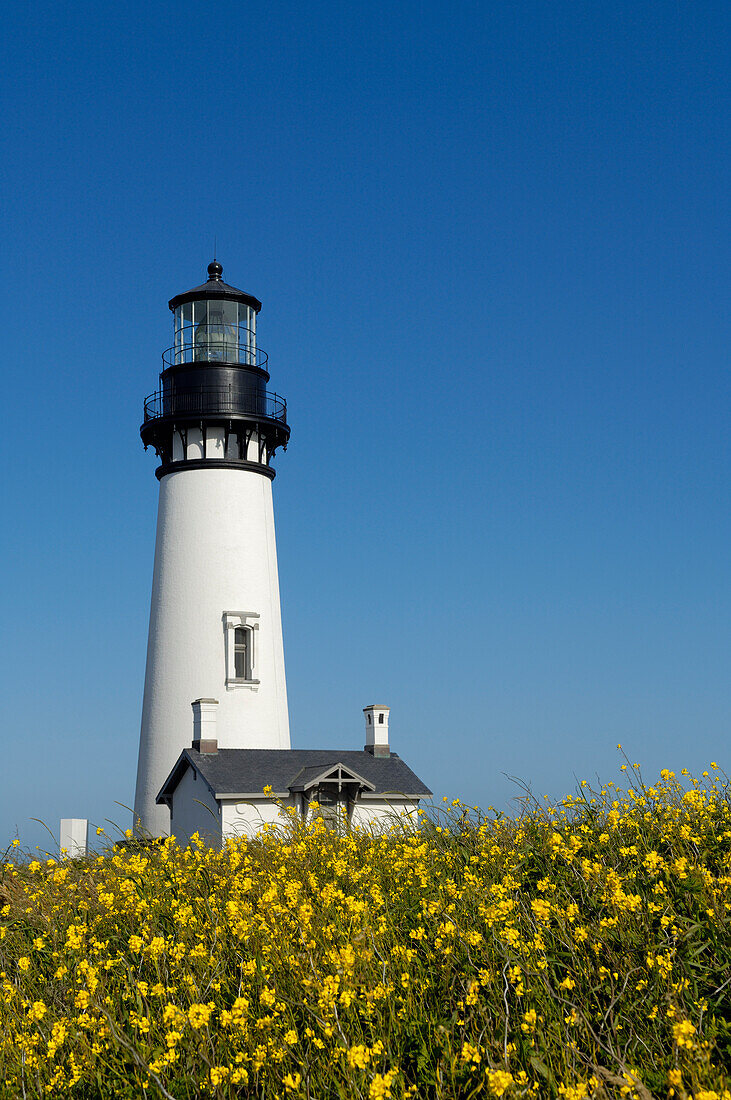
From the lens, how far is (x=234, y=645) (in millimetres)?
28000

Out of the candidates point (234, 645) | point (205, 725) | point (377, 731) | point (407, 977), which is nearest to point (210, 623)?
point (234, 645)

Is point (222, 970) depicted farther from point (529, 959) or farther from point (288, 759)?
point (288, 759)

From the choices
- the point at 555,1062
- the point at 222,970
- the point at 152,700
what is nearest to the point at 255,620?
the point at 152,700

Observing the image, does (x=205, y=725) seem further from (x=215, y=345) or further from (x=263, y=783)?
(x=215, y=345)

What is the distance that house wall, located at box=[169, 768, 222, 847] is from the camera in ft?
80.8

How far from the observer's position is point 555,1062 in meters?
5.38

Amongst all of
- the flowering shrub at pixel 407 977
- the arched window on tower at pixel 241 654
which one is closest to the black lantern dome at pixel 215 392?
the arched window on tower at pixel 241 654

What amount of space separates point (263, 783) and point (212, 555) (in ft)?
23.0

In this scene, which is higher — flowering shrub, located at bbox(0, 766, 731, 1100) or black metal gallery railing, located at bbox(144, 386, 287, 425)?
black metal gallery railing, located at bbox(144, 386, 287, 425)

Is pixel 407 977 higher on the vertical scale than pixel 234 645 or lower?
lower

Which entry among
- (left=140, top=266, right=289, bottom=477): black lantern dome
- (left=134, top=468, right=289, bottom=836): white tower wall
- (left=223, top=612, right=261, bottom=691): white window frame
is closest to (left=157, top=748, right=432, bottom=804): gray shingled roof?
(left=134, top=468, right=289, bottom=836): white tower wall

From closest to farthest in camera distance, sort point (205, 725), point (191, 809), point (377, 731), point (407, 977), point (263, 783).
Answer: point (407, 977) → point (263, 783) → point (191, 809) → point (205, 725) → point (377, 731)

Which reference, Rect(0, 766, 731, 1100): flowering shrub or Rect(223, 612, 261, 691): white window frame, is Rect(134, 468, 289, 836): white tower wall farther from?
Rect(0, 766, 731, 1100): flowering shrub

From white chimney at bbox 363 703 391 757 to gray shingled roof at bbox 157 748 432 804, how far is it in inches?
11.9
